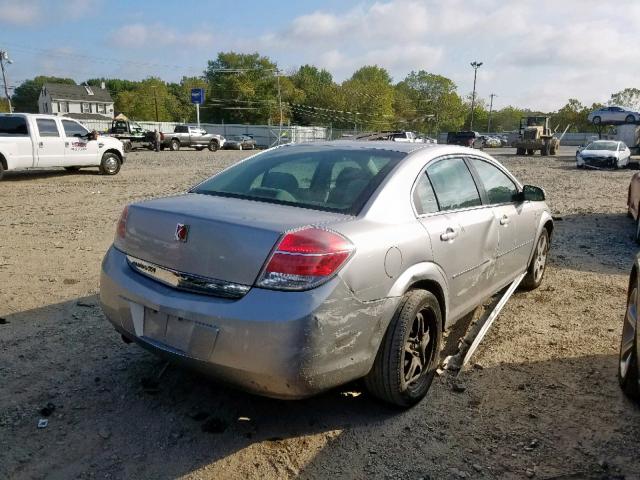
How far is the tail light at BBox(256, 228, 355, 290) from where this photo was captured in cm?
250

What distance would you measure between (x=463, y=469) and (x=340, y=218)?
1.43m

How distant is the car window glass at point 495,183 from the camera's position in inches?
166

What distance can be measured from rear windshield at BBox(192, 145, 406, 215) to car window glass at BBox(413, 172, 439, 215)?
22 centimetres

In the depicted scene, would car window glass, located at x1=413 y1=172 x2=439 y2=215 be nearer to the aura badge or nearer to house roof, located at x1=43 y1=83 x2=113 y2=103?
the aura badge

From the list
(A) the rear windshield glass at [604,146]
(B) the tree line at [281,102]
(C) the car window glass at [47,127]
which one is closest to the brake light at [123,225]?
(C) the car window glass at [47,127]

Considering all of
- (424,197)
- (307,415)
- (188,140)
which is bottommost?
(307,415)

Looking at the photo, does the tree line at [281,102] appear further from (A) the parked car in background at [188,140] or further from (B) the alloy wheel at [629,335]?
(B) the alloy wheel at [629,335]

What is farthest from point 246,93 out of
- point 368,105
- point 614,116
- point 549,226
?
point 549,226

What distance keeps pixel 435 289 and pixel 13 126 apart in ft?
45.7

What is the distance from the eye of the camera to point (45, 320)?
4.36 m

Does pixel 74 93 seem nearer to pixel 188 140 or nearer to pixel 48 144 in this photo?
pixel 188 140

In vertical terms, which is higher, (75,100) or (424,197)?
(75,100)

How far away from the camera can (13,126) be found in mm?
13656

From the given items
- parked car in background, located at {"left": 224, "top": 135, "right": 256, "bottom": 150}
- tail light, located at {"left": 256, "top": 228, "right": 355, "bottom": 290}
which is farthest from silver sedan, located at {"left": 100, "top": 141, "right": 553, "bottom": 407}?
parked car in background, located at {"left": 224, "top": 135, "right": 256, "bottom": 150}
